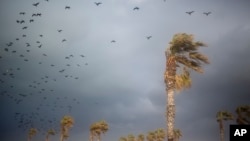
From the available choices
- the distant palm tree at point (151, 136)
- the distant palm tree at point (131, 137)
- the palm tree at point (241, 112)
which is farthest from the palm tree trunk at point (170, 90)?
the distant palm tree at point (131, 137)

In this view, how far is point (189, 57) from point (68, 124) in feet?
184

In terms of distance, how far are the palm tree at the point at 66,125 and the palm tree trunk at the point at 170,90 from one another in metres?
55.2

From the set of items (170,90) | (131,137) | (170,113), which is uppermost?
(131,137)

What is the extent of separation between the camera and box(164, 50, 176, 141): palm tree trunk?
24.3 m

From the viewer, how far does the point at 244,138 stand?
40.5ft

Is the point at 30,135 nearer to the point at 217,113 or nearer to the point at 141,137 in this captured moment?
the point at 141,137

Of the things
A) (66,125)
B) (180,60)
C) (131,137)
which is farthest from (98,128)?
(180,60)

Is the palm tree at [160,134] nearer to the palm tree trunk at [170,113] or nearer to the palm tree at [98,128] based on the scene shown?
the palm tree at [98,128]

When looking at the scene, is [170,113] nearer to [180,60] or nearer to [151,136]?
[180,60]

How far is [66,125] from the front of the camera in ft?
253

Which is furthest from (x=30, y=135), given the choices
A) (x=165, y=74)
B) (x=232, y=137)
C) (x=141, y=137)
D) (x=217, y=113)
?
(x=232, y=137)

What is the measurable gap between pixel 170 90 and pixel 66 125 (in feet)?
187

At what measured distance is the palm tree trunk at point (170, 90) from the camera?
24.3 metres

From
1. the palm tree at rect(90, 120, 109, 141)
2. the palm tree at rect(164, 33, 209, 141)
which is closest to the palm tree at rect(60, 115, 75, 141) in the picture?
the palm tree at rect(90, 120, 109, 141)
